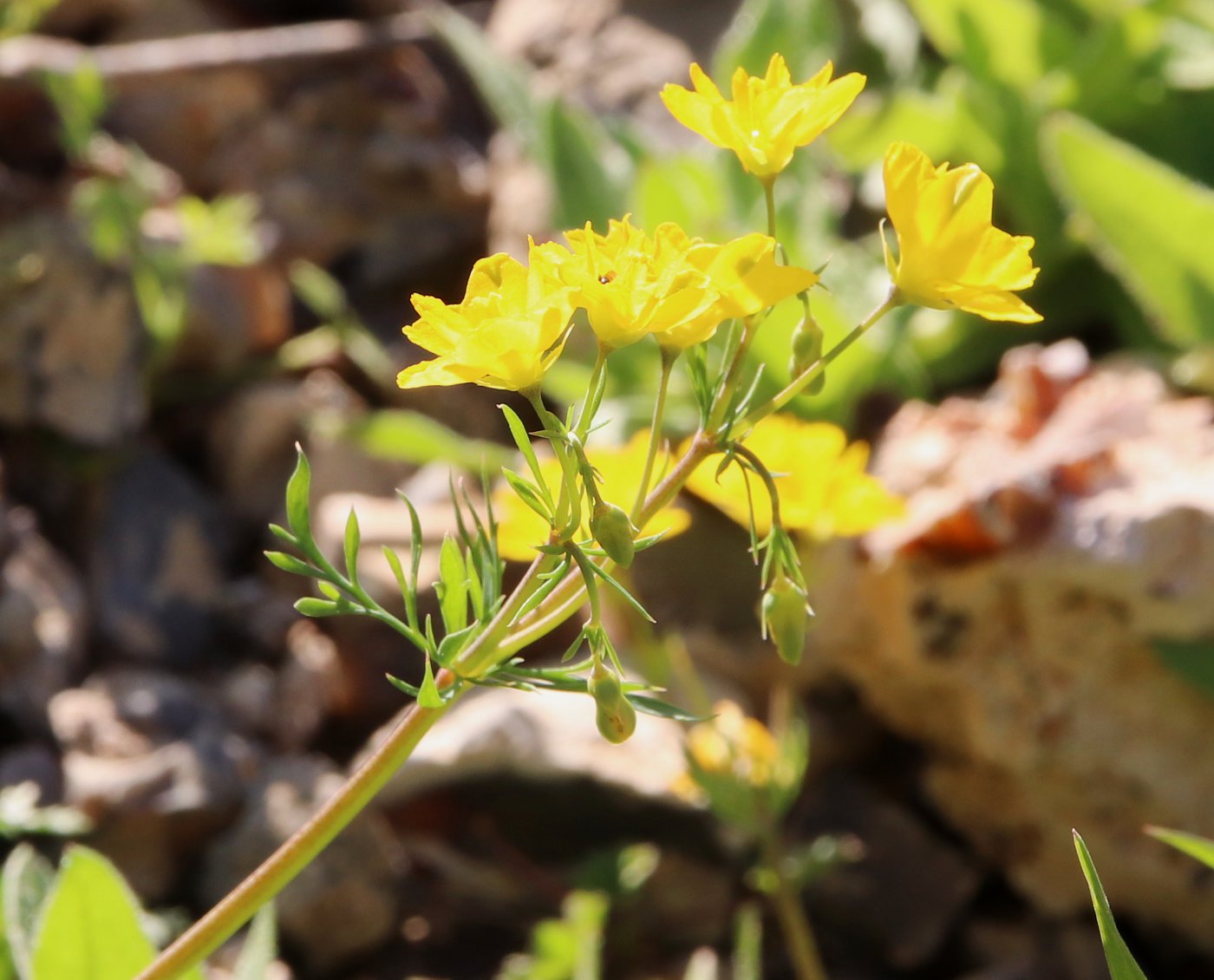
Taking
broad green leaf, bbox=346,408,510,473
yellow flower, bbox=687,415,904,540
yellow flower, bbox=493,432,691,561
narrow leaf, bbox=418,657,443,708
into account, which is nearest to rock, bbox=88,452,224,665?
broad green leaf, bbox=346,408,510,473

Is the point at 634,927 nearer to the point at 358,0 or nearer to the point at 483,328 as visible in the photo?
the point at 483,328

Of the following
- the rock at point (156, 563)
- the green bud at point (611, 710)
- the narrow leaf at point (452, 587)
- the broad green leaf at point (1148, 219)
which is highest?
the narrow leaf at point (452, 587)

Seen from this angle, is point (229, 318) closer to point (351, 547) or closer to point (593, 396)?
point (351, 547)

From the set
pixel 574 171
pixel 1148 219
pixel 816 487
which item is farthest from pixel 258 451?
pixel 1148 219

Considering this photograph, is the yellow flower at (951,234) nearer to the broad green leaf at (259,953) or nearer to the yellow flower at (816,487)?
the yellow flower at (816,487)

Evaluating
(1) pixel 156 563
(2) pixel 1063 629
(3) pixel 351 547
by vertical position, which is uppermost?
(3) pixel 351 547

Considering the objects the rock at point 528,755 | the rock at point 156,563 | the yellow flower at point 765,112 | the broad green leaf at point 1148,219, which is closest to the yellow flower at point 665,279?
the yellow flower at point 765,112

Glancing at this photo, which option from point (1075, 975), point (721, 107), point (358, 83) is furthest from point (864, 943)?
point (358, 83)
